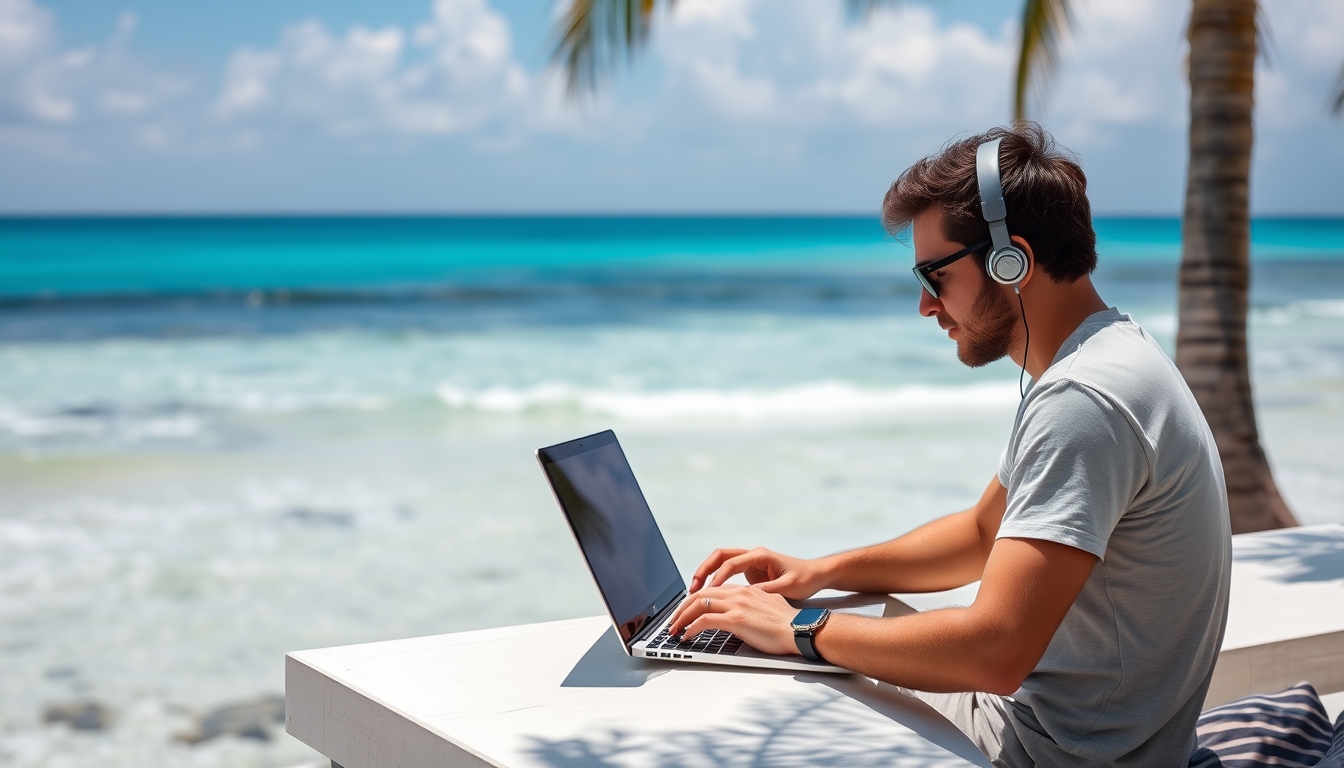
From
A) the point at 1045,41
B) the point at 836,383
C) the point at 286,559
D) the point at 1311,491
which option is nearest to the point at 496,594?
the point at 286,559

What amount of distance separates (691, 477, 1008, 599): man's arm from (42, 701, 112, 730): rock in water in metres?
3.79

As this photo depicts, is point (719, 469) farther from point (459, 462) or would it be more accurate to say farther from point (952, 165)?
point (952, 165)

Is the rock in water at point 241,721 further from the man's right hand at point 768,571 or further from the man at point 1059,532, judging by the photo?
the man at point 1059,532

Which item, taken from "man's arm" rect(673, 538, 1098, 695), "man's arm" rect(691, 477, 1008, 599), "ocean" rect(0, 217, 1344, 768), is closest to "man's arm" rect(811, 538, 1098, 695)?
"man's arm" rect(673, 538, 1098, 695)

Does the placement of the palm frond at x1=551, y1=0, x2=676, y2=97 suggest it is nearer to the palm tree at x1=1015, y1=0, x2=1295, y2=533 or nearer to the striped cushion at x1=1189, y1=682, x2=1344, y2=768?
the palm tree at x1=1015, y1=0, x2=1295, y2=533

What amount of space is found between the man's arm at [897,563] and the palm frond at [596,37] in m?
5.08

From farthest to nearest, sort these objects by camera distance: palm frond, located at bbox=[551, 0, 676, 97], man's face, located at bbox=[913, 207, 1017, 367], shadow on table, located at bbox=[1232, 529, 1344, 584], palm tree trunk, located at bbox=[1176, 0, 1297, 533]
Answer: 1. palm frond, located at bbox=[551, 0, 676, 97]
2. palm tree trunk, located at bbox=[1176, 0, 1297, 533]
3. shadow on table, located at bbox=[1232, 529, 1344, 584]
4. man's face, located at bbox=[913, 207, 1017, 367]

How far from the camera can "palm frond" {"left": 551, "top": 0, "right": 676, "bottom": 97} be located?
22.4 ft

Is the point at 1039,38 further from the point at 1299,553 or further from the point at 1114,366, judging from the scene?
the point at 1114,366

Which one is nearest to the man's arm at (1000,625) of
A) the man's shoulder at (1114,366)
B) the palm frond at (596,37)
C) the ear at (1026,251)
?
the man's shoulder at (1114,366)

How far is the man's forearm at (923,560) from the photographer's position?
234 centimetres

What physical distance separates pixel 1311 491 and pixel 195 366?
1452 cm

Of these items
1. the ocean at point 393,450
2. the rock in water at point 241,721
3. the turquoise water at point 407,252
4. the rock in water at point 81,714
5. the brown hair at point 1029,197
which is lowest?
the rock in water at point 241,721

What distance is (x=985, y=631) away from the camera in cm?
162
